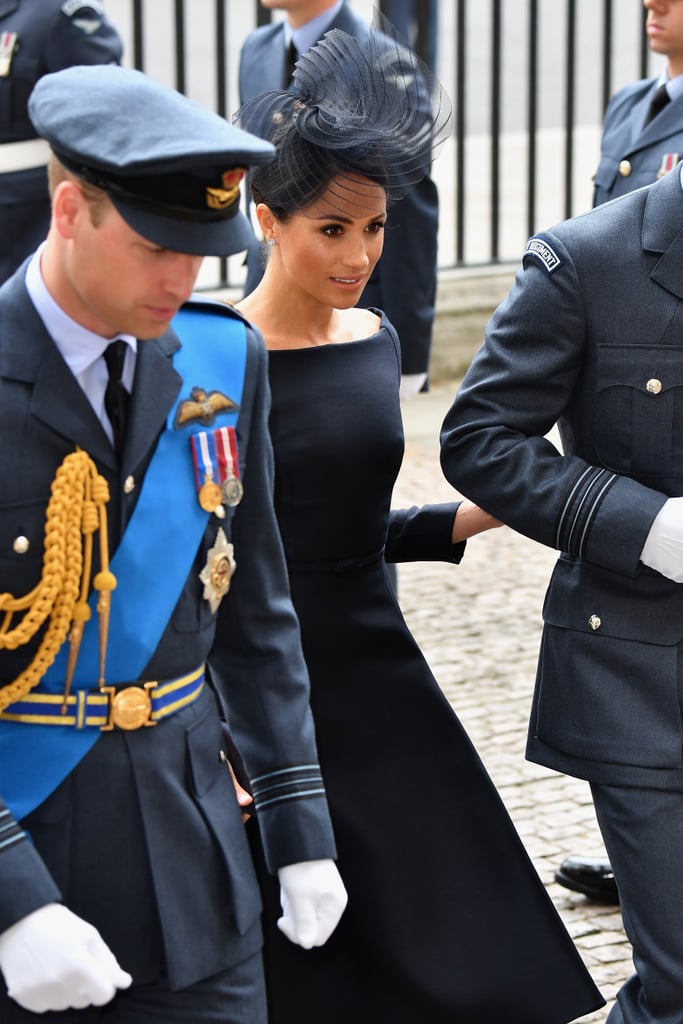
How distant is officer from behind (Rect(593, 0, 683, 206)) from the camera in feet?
17.6

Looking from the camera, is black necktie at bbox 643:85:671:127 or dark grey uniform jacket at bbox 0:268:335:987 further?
black necktie at bbox 643:85:671:127

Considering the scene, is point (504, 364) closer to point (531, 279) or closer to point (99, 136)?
point (531, 279)

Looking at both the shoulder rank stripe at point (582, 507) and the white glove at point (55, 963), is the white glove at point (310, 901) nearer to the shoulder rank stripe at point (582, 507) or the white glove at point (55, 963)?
the white glove at point (55, 963)

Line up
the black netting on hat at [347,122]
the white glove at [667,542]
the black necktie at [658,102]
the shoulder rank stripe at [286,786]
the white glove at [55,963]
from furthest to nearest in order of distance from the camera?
the black necktie at [658,102] < the black netting on hat at [347,122] < the white glove at [667,542] < the shoulder rank stripe at [286,786] < the white glove at [55,963]

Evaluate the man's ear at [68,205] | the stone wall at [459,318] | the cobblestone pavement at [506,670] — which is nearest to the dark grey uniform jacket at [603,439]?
the cobblestone pavement at [506,670]

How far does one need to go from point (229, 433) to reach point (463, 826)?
1186 mm

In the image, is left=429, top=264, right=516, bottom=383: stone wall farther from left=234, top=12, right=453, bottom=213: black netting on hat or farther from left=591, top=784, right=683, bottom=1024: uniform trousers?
left=591, top=784, right=683, bottom=1024: uniform trousers

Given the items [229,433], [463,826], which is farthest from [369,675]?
[229,433]

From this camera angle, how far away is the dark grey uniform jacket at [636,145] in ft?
18.4

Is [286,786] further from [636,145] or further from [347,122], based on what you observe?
[636,145]

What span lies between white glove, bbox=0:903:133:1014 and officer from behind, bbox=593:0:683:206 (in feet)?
12.1

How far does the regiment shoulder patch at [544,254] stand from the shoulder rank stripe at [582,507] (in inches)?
12.4

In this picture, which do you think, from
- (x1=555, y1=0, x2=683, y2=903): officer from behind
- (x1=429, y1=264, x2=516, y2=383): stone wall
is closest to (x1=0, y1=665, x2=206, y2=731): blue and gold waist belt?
(x1=555, y1=0, x2=683, y2=903): officer from behind

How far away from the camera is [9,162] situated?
546 centimetres
